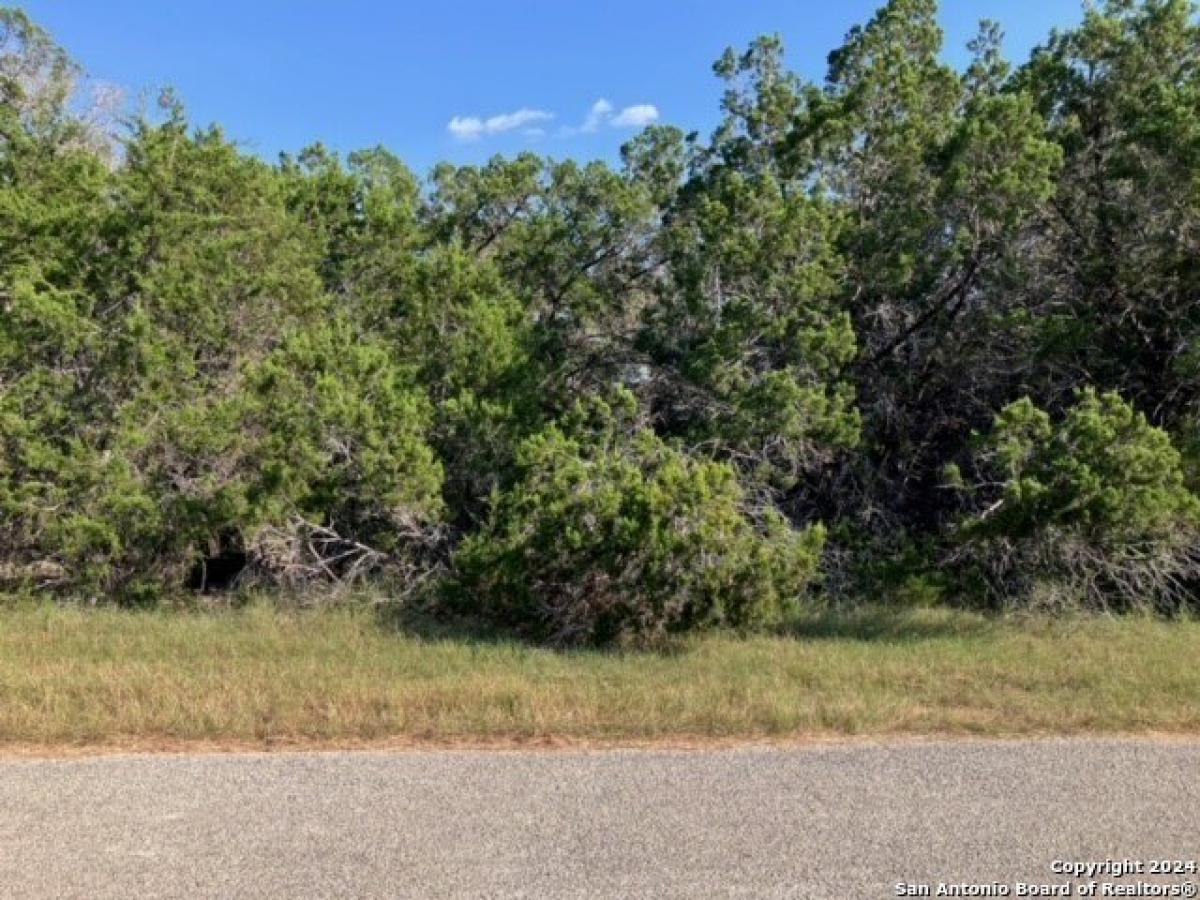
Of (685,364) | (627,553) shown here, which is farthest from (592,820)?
(685,364)

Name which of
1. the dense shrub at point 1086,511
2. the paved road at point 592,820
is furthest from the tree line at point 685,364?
the paved road at point 592,820

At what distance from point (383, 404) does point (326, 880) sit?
8.51 meters

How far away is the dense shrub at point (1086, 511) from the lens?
32.7 ft

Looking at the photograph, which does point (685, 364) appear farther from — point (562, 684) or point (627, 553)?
point (562, 684)

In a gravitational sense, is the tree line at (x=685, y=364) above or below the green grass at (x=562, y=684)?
above

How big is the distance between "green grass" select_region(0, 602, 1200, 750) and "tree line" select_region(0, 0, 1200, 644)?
1169mm

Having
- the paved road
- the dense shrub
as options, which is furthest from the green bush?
the paved road

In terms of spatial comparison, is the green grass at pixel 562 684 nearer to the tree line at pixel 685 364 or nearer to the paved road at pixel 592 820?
the paved road at pixel 592 820

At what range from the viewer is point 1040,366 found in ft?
42.9

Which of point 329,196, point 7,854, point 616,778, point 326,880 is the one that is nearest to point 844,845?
point 616,778

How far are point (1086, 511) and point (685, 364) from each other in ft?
17.1

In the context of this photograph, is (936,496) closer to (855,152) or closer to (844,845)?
(855,152)

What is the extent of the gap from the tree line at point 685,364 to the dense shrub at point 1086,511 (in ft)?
0.14

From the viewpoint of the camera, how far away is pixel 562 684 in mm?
7324
